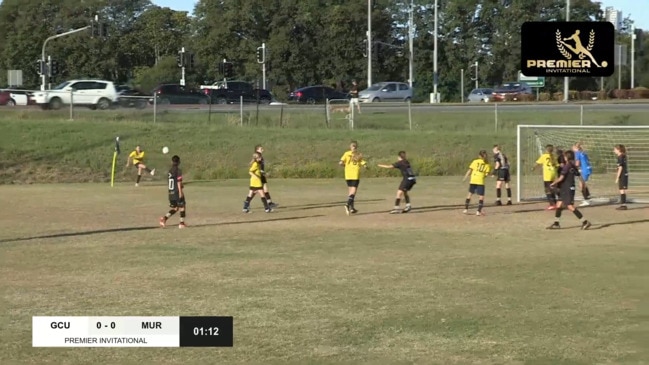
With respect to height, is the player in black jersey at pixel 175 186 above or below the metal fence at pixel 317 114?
below

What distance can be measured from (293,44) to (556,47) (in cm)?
8164

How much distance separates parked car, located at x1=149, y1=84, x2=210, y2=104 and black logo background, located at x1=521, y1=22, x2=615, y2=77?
1782 inches

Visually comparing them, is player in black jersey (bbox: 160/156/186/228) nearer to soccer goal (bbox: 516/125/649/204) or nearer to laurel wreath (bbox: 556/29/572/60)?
laurel wreath (bbox: 556/29/572/60)

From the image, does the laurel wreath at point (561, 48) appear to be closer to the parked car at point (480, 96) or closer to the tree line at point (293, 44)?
the parked car at point (480, 96)

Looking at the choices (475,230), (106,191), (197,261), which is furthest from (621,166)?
(106,191)

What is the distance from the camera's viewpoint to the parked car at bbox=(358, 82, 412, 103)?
211ft

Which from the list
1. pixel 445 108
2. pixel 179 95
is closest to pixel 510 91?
pixel 445 108

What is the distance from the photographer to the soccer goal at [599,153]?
3225 centimetres

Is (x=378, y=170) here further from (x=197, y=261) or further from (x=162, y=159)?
(x=197, y=261)

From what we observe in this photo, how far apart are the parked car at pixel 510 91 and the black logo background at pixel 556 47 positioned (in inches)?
2240

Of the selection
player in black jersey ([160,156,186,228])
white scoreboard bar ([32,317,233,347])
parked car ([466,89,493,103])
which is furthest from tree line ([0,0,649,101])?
white scoreboard bar ([32,317,233,347])

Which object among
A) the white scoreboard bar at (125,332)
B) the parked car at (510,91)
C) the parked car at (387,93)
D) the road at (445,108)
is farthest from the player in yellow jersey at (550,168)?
the parked car at (510,91)

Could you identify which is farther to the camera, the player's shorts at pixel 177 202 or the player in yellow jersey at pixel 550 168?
the player in yellow jersey at pixel 550 168

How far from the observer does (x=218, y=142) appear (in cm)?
4172
